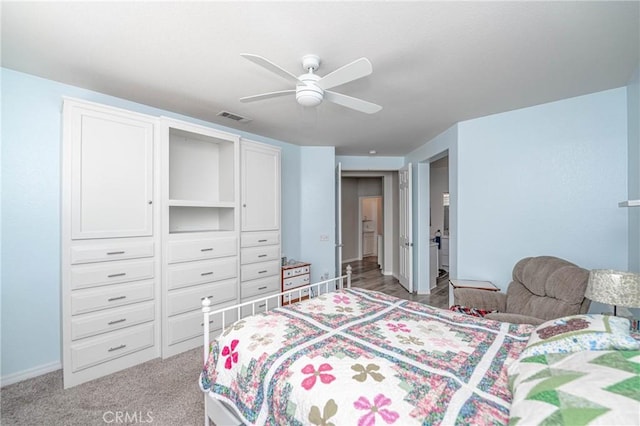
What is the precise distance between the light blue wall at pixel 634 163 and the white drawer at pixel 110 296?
4252 millimetres

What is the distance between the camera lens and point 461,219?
133 inches

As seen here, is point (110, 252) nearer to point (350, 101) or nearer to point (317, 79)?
point (317, 79)

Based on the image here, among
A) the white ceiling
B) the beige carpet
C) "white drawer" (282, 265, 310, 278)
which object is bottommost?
the beige carpet

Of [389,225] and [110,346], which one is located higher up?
[389,225]

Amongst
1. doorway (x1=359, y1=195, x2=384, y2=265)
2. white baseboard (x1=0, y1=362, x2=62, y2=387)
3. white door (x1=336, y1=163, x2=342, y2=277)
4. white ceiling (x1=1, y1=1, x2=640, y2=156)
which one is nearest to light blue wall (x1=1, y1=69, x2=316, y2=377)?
white baseboard (x1=0, y1=362, x2=62, y2=387)

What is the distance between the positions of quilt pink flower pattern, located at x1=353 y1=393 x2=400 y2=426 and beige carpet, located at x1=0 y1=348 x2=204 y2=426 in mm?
1417

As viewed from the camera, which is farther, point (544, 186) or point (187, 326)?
point (544, 186)

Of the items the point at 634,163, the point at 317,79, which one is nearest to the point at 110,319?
the point at 317,79

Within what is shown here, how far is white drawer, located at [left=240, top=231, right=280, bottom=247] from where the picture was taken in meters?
3.34

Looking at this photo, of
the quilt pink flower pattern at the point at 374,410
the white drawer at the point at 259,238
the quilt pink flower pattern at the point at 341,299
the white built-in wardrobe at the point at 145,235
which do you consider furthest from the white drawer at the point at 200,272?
the quilt pink flower pattern at the point at 374,410

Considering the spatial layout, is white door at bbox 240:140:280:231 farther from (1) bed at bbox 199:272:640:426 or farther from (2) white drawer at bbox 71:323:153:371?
(1) bed at bbox 199:272:640:426

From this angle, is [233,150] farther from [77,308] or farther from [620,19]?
[620,19]

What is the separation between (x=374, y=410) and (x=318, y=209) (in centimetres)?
364

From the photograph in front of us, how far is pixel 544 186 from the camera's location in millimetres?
2912
